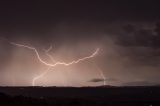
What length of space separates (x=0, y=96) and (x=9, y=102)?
4.45m

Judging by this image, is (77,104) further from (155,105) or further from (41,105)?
(155,105)

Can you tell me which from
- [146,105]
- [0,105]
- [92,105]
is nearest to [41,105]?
[0,105]

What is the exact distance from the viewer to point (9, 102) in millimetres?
51281

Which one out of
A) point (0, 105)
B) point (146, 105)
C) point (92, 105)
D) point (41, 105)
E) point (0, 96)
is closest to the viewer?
point (0, 105)

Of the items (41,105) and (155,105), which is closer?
(41,105)

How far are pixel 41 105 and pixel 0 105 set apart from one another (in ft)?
17.2

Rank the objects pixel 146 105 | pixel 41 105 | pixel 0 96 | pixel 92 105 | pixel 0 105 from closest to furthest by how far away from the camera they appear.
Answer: pixel 0 105, pixel 41 105, pixel 0 96, pixel 92 105, pixel 146 105

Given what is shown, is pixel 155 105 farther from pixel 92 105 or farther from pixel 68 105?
pixel 68 105

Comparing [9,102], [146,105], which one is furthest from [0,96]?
[146,105]

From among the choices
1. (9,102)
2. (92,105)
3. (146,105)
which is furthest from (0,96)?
(146,105)

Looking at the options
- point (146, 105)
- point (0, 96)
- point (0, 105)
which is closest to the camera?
point (0, 105)

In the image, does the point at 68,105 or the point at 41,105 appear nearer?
the point at 41,105

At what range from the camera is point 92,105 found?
68.1 metres

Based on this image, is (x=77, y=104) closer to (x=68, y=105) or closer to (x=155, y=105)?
(x=68, y=105)
